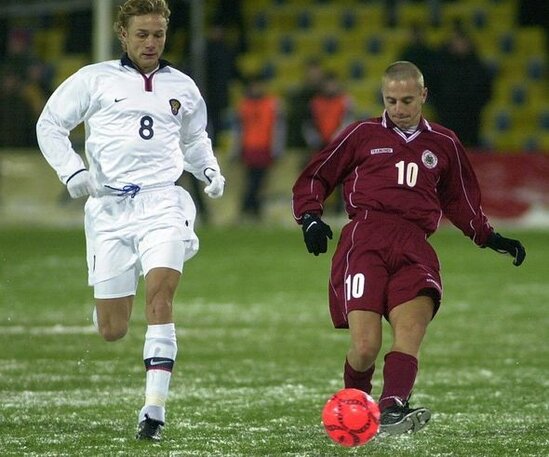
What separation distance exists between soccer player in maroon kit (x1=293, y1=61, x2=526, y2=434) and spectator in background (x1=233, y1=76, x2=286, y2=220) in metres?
13.5

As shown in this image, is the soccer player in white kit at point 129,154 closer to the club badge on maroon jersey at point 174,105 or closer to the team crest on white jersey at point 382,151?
the club badge on maroon jersey at point 174,105

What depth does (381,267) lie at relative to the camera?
6414mm

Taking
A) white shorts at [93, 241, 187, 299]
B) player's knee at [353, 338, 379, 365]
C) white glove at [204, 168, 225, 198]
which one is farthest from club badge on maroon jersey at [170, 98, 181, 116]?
player's knee at [353, 338, 379, 365]

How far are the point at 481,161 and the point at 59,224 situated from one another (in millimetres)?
5918

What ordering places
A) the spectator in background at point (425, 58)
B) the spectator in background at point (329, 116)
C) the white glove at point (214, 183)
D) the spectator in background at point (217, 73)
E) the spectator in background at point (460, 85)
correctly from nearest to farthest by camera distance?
the white glove at point (214, 183) → the spectator in background at point (425, 58) → the spectator in background at point (460, 85) → the spectator in background at point (329, 116) → the spectator in background at point (217, 73)

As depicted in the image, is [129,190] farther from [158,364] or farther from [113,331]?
[158,364]

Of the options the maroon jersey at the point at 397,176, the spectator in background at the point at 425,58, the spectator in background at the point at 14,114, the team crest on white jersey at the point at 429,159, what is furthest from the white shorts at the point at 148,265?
the spectator in background at the point at 14,114

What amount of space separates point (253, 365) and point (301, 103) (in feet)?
40.1

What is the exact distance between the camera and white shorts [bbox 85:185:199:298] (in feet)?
21.9

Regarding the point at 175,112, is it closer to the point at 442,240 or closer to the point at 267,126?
the point at 442,240

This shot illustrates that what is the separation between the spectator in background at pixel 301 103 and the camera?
20656 millimetres

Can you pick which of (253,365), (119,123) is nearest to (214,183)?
(119,123)

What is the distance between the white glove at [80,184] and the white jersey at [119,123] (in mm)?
89

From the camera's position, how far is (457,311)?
11883mm
